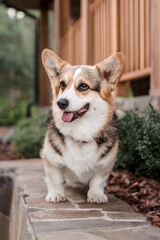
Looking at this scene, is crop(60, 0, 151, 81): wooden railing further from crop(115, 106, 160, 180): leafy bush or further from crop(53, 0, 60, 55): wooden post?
crop(53, 0, 60, 55): wooden post

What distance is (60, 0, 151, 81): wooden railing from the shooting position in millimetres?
4727

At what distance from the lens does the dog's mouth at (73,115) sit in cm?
278

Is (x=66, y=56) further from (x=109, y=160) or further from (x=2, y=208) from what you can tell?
(x=109, y=160)

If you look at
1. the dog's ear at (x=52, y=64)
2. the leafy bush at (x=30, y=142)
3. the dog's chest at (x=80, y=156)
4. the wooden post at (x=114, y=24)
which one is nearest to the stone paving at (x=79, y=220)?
the dog's chest at (x=80, y=156)

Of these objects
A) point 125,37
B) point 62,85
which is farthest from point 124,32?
point 62,85

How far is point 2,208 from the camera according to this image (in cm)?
460

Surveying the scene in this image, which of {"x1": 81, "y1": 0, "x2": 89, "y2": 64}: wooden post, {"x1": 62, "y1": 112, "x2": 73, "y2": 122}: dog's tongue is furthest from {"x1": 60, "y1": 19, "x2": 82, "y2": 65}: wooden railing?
{"x1": 62, "y1": 112, "x2": 73, "y2": 122}: dog's tongue

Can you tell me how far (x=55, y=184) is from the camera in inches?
120

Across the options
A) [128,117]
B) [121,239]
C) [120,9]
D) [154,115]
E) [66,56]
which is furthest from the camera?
[66,56]

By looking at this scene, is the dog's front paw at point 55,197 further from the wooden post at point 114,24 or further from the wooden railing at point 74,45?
the wooden railing at point 74,45

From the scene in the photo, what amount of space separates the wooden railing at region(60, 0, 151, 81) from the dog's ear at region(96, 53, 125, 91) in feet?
5.25

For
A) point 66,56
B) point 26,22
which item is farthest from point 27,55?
point 66,56

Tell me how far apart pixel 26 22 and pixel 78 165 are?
2691 centimetres

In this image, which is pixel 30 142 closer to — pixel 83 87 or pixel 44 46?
pixel 83 87
